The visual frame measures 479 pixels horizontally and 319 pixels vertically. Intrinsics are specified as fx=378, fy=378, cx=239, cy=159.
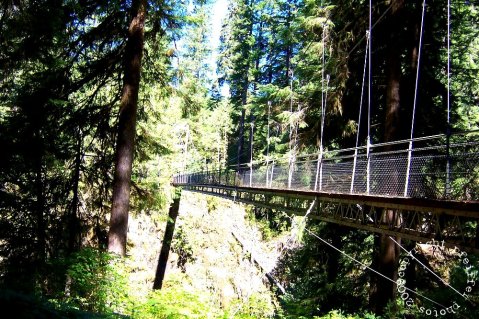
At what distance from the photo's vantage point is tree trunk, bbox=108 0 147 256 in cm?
602

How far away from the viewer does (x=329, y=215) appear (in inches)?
274

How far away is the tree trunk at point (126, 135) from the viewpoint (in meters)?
6.02

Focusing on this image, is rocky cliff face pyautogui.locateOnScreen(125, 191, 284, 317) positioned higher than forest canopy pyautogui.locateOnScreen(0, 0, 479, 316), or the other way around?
forest canopy pyautogui.locateOnScreen(0, 0, 479, 316)

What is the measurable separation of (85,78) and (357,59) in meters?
6.71

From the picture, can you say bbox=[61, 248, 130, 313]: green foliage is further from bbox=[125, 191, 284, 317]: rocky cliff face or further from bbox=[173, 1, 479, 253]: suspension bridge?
bbox=[125, 191, 284, 317]: rocky cliff face

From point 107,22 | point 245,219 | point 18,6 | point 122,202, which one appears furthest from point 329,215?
point 245,219

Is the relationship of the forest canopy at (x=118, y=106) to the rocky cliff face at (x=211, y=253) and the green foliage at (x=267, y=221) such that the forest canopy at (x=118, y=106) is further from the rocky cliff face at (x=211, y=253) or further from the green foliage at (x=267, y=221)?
the green foliage at (x=267, y=221)

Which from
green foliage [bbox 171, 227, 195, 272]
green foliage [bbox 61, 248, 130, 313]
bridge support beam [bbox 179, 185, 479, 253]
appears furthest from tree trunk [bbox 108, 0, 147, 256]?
green foliage [bbox 171, 227, 195, 272]

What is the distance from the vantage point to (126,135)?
617 cm

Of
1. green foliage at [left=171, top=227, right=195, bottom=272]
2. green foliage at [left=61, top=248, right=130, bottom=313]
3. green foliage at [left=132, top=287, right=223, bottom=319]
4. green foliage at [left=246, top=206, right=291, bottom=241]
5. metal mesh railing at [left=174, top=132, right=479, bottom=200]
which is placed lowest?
green foliage at [left=171, top=227, right=195, bottom=272]

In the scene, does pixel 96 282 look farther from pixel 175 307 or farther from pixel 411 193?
pixel 411 193

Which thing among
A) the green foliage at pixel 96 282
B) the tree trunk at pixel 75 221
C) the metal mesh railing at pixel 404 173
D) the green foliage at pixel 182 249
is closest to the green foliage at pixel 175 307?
the green foliage at pixel 96 282

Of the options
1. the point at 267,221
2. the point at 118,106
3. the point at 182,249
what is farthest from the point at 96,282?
the point at 267,221

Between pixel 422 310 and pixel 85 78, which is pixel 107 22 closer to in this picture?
pixel 85 78
